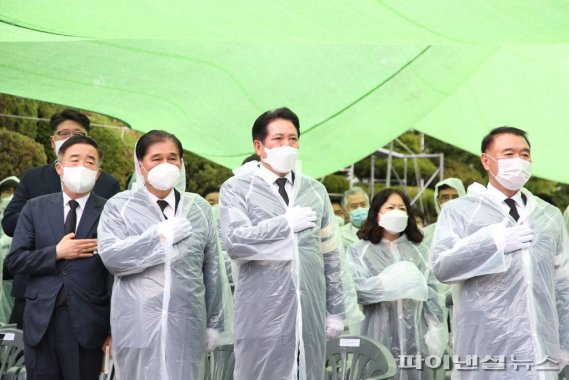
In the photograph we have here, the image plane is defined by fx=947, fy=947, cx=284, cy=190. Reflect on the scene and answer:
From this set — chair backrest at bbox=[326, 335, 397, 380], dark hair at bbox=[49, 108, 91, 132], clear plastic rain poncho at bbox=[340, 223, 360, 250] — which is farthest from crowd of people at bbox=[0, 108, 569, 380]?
clear plastic rain poncho at bbox=[340, 223, 360, 250]

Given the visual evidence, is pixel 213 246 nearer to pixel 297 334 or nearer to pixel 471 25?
pixel 297 334

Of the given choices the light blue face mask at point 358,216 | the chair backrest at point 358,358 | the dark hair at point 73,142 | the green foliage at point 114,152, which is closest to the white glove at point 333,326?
the chair backrest at point 358,358

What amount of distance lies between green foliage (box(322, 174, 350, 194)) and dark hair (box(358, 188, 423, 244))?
37.2 feet

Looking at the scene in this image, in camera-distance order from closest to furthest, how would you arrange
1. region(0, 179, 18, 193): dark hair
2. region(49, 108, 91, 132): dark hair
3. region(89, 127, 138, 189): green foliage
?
1. region(49, 108, 91, 132): dark hair
2. region(0, 179, 18, 193): dark hair
3. region(89, 127, 138, 189): green foliage

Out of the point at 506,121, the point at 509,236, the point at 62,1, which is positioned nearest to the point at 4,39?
the point at 62,1

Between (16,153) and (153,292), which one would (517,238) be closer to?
A: (153,292)

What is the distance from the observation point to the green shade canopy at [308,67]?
4.95 metres

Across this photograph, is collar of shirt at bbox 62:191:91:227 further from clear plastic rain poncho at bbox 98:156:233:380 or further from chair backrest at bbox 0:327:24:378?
chair backrest at bbox 0:327:24:378

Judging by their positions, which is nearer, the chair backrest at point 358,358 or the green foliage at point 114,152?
the chair backrest at point 358,358

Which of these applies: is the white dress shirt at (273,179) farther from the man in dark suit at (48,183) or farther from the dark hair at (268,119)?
the man in dark suit at (48,183)

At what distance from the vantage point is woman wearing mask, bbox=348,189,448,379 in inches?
232

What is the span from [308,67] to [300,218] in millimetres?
3069

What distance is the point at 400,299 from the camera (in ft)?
19.4

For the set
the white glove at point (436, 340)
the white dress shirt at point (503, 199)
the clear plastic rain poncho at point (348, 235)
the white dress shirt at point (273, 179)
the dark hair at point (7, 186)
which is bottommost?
the white glove at point (436, 340)
